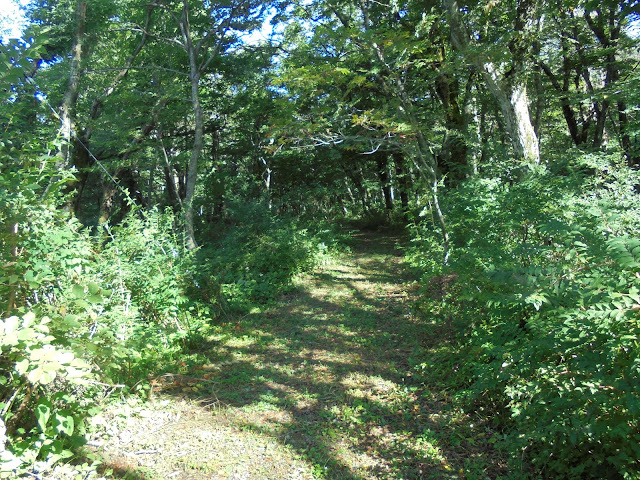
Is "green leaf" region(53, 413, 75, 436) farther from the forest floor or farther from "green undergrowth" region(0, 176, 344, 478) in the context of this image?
the forest floor

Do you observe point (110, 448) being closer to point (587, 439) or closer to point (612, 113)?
point (587, 439)

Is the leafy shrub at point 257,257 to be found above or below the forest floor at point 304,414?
above

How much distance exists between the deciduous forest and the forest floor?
3cm

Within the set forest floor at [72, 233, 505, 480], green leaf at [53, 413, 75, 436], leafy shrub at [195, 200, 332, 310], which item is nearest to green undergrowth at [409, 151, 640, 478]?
forest floor at [72, 233, 505, 480]

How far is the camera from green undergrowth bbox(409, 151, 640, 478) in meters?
2.11

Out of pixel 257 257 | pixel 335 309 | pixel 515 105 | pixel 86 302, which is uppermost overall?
pixel 515 105

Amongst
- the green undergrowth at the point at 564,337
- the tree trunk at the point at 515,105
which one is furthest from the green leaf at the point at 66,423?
the tree trunk at the point at 515,105

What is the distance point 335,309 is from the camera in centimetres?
725

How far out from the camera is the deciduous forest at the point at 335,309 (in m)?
2.25

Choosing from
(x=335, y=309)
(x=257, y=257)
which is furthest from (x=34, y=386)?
(x=257, y=257)

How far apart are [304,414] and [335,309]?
3272mm

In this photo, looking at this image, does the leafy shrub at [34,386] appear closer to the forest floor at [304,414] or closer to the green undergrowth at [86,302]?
the green undergrowth at [86,302]

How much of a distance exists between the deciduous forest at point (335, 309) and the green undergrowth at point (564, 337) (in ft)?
0.07

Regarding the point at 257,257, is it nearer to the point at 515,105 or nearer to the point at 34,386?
the point at 515,105
